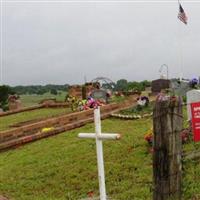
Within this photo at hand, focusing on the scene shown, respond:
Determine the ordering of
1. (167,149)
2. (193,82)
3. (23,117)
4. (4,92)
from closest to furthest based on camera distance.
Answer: (167,149), (193,82), (23,117), (4,92)

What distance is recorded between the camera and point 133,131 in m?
9.91

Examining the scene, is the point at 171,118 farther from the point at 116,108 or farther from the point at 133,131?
the point at 116,108

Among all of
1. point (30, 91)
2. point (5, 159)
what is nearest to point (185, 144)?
point (5, 159)

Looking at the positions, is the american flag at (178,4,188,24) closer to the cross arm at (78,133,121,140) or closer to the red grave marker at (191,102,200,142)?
the red grave marker at (191,102,200,142)

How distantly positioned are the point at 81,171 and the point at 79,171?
33mm

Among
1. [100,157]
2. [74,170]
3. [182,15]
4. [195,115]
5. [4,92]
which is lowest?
[74,170]

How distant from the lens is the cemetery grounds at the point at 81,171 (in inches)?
238

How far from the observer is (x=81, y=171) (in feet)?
24.3

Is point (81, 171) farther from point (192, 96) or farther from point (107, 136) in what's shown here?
point (107, 136)

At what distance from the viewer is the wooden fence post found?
4.38 m

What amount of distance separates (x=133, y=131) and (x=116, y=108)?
457 cm

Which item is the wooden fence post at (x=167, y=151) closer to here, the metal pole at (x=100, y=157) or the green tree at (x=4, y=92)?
the metal pole at (x=100, y=157)

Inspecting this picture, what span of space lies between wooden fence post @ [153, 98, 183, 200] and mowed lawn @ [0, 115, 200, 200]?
0.47m

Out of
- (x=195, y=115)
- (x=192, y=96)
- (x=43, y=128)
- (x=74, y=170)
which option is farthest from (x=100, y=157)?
(x=43, y=128)
